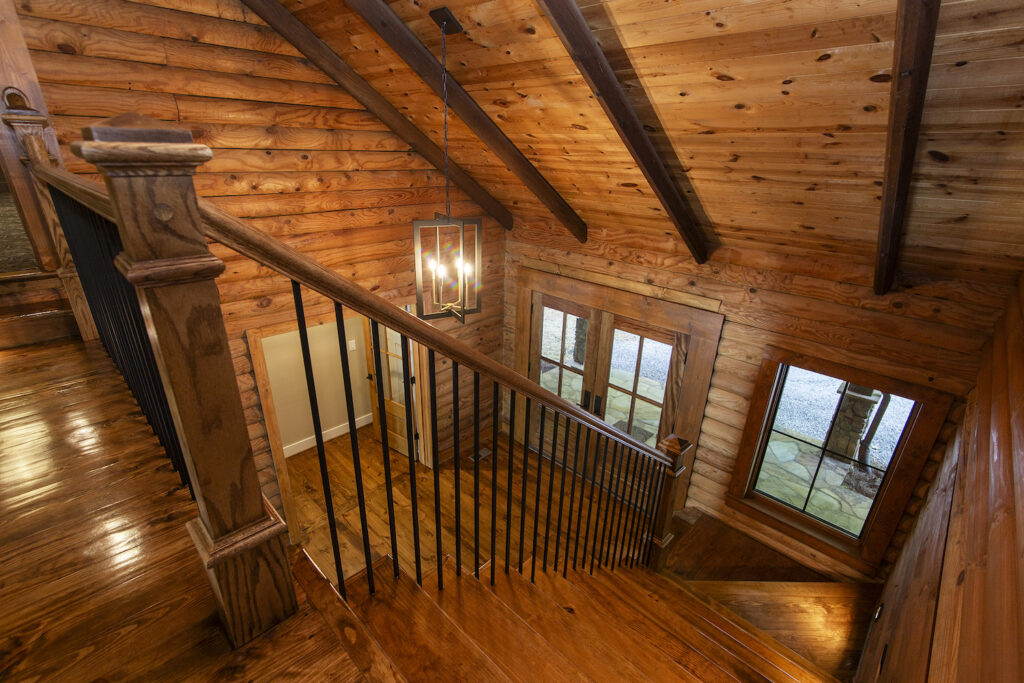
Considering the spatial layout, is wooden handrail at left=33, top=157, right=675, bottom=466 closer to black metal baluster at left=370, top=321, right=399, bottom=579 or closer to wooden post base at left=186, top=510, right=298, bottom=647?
black metal baluster at left=370, top=321, right=399, bottom=579

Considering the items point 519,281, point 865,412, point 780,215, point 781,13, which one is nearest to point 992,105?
point 781,13

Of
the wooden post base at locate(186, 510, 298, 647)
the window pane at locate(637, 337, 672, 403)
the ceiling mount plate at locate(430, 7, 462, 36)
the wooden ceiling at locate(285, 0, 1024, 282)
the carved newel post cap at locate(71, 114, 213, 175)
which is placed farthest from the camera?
the window pane at locate(637, 337, 672, 403)

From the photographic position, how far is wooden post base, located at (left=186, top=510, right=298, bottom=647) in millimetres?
938

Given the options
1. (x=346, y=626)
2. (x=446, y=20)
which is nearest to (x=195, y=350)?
(x=346, y=626)

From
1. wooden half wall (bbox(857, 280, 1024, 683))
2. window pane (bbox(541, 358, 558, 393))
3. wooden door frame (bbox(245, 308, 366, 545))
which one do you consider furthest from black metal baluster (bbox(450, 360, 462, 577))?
window pane (bbox(541, 358, 558, 393))

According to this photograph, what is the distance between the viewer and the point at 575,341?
4.59 metres

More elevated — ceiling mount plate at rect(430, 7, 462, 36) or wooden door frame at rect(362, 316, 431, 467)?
ceiling mount plate at rect(430, 7, 462, 36)

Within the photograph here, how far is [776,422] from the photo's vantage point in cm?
350

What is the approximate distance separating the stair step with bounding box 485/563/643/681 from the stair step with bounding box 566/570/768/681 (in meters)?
0.30

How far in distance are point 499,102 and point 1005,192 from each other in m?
2.46

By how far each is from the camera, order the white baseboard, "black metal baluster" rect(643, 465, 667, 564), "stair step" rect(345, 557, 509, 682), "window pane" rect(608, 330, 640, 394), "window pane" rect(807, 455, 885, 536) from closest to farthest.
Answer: "stair step" rect(345, 557, 509, 682) → "black metal baluster" rect(643, 465, 667, 564) → "window pane" rect(807, 455, 885, 536) → "window pane" rect(608, 330, 640, 394) → the white baseboard

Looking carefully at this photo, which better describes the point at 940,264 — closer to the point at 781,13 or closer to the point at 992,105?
the point at 992,105

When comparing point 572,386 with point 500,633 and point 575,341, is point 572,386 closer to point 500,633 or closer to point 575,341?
point 575,341

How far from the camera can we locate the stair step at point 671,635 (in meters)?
2.11
